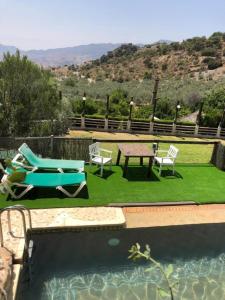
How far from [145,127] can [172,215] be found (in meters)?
16.0

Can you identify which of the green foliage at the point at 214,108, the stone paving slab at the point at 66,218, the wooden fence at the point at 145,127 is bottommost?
the wooden fence at the point at 145,127

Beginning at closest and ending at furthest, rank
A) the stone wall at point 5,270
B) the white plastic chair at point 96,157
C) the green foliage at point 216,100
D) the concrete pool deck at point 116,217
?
the stone wall at point 5,270 < the concrete pool deck at point 116,217 < the white plastic chair at point 96,157 < the green foliage at point 216,100

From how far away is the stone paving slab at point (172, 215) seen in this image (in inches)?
270

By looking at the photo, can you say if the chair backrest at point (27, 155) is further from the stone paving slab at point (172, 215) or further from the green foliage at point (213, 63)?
the green foliage at point (213, 63)

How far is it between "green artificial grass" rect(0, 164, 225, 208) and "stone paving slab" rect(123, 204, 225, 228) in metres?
0.34

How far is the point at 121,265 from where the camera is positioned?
5.87 m

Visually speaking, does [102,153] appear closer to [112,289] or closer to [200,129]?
[112,289]

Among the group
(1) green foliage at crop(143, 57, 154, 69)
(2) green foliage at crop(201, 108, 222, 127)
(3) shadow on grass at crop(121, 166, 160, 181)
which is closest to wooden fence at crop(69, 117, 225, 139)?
(2) green foliage at crop(201, 108, 222, 127)

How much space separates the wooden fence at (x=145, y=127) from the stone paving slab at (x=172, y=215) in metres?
15.2

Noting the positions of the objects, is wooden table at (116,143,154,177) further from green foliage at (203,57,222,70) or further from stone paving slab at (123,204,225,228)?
green foliage at (203,57,222,70)

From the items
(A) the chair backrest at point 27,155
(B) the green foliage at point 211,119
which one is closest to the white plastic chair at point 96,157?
(A) the chair backrest at point 27,155

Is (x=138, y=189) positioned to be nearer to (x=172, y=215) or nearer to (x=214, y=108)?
(x=172, y=215)

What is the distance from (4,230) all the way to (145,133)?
17.6 m

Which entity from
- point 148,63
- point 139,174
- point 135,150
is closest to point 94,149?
point 135,150
